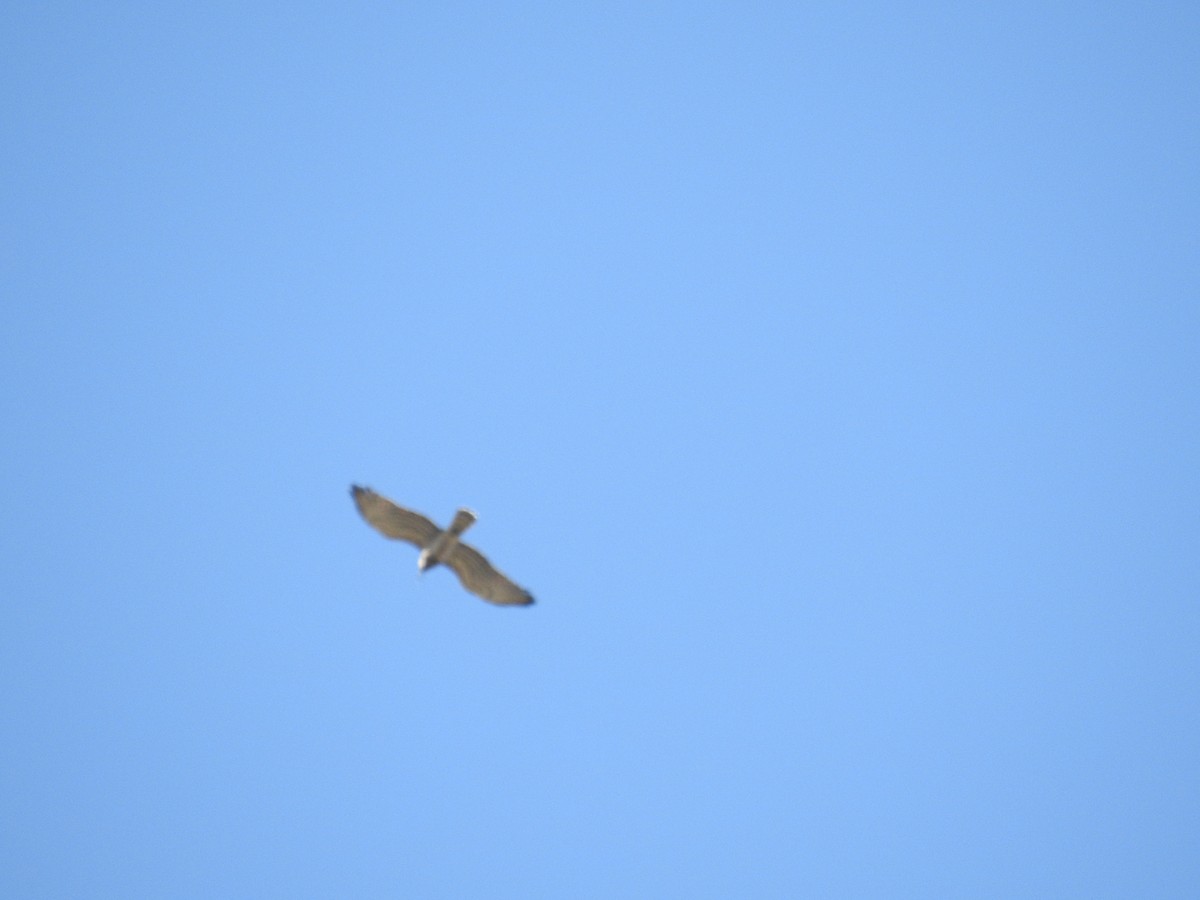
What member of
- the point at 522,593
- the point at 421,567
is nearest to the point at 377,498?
the point at 421,567

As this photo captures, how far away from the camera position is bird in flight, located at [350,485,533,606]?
2072 cm

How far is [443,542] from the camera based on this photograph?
2075 cm

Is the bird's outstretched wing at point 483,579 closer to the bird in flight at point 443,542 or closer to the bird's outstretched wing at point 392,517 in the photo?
the bird in flight at point 443,542

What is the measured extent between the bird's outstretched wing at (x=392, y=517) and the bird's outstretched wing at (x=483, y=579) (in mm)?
616

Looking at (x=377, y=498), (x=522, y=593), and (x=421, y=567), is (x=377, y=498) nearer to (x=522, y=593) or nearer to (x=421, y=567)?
(x=421, y=567)

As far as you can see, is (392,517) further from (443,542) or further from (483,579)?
(483,579)

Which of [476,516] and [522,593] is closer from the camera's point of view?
[476,516]

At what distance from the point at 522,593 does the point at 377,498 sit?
330cm

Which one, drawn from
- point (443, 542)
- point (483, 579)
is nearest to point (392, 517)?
point (443, 542)

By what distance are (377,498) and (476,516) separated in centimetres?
204

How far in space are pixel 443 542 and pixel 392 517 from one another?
112 centimetres

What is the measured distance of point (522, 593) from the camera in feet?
71.1

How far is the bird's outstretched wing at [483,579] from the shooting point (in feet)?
69.4

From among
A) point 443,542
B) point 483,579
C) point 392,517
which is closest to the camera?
point 443,542
